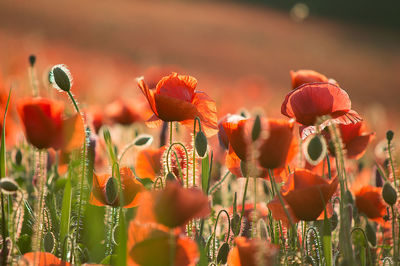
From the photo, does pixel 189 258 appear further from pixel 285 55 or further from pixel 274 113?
pixel 285 55

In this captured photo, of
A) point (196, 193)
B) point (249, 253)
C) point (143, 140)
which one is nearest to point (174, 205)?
point (196, 193)

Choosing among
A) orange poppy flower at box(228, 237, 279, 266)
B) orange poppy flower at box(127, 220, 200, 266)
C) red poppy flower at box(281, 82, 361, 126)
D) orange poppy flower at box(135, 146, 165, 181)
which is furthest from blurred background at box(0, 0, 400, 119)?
orange poppy flower at box(127, 220, 200, 266)

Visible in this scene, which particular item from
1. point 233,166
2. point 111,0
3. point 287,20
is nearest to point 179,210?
point 233,166

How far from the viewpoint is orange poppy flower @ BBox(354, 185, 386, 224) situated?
1192mm

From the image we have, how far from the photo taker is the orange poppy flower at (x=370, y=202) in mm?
1192

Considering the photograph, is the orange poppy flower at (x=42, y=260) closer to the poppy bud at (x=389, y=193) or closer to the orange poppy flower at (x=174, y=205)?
the orange poppy flower at (x=174, y=205)

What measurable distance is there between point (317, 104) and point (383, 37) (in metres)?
17.4

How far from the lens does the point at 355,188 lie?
1227mm

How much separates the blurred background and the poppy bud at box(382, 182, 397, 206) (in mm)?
3945

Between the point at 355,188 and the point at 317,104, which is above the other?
the point at 317,104

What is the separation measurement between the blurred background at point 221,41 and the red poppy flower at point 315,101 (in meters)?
3.87

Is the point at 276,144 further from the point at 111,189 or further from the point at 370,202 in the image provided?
the point at 370,202

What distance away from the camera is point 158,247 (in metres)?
0.70

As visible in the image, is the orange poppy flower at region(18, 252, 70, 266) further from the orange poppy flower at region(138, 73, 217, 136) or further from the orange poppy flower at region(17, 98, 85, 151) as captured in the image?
the orange poppy flower at region(138, 73, 217, 136)
